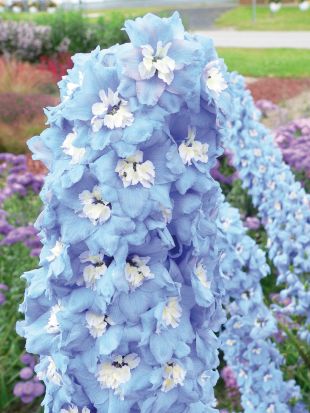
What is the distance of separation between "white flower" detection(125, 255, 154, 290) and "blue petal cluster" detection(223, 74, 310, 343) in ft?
5.30

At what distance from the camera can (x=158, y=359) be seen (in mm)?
1358

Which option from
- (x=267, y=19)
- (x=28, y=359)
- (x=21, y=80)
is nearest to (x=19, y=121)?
(x=21, y=80)

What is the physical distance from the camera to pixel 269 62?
47.9 ft

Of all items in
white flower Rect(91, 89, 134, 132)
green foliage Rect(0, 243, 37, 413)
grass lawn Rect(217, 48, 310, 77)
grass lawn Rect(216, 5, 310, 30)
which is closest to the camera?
white flower Rect(91, 89, 134, 132)

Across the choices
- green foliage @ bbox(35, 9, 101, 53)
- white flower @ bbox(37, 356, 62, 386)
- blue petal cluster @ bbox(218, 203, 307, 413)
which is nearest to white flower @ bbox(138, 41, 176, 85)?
white flower @ bbox(37, 356, 62, 386)

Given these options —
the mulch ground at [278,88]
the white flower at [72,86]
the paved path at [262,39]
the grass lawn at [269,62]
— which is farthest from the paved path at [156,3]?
the white flower at [72,86]

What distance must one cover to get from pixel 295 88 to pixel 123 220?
33.1ft

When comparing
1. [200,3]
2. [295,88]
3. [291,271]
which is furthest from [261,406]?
[200,3]

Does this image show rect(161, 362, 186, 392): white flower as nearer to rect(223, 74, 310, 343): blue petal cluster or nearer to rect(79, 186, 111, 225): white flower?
rect(79, 186, 111, 225): white flower

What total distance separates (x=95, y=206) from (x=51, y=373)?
1.17 feet

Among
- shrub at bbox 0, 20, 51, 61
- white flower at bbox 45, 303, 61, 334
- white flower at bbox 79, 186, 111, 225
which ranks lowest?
shrub at bbox 0, 20, 51, 61

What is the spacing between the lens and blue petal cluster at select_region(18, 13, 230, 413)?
4.23 ft

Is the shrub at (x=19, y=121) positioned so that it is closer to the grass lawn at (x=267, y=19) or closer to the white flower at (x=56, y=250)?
the white flower at (x=56, y=250)

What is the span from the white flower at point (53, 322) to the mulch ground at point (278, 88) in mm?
8712
